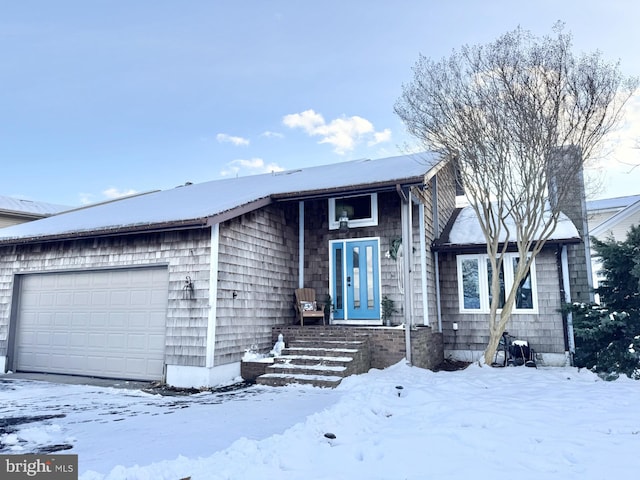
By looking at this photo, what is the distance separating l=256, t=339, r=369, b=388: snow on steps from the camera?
6922 millimetres

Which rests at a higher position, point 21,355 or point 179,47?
point 179,47

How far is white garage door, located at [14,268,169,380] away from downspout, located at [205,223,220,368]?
42.3 inches

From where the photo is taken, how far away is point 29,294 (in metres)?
9.20

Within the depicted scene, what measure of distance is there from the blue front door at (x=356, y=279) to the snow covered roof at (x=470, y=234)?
5.93ft

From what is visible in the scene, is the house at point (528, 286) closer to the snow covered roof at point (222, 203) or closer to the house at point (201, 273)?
the house at point (201, 273)

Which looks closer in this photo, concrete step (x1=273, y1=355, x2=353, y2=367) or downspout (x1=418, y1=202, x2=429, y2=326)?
concrete step (x1=273, y1=355, x2=353, y2=367)

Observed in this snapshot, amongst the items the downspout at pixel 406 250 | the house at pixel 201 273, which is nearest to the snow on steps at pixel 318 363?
the house at pixel 201 273

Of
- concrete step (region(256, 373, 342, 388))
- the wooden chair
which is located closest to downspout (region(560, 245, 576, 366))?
the wooden chair

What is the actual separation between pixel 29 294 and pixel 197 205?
4471mm

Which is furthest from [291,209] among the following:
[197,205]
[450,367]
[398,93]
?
[450,367]

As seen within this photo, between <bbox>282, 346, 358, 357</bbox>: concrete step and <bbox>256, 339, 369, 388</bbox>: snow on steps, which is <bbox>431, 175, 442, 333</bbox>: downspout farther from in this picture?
<bbox>282, 346, 358, 357</bbox>: concrete step

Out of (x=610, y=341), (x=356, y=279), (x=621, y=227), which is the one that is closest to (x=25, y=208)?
(x=356, y=279)

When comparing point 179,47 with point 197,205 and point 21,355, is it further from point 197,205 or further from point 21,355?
point 21,355

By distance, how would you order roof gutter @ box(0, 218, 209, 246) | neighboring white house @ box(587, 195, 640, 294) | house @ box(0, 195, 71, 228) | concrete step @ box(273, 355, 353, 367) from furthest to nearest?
1. house @ box(0, 195, 71, 228)
2. neighboring white house @ box(587, 195, 640, 294)
3. concrete step @ box(273, 355, 353, 367)
4. roof gutter @ box(0, 218, 209, 246)
